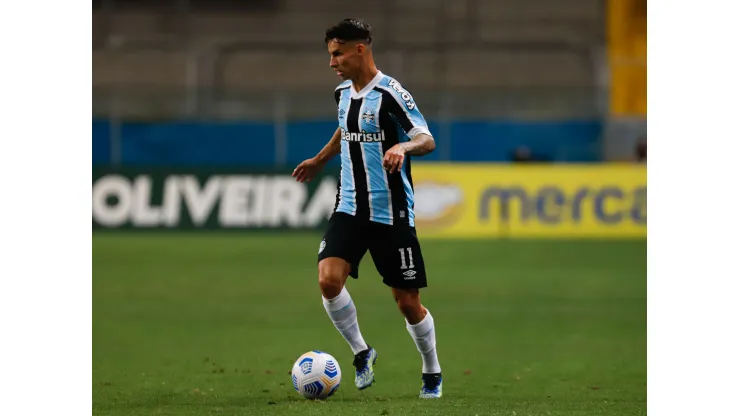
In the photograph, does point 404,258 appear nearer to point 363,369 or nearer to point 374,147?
point 374,147

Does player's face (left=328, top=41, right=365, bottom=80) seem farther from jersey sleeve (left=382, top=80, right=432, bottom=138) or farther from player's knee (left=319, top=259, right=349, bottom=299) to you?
player's knee (left=319, top=259, right=349, bottom=299)

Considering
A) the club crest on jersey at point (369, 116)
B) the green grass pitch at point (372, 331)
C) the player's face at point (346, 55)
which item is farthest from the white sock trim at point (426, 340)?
the player's face at point (346, 55)

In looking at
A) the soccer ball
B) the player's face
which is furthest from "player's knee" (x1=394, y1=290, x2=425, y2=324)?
the player's face

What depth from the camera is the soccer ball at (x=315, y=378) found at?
640 centimetres

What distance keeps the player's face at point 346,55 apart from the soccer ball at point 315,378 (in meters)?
1.57

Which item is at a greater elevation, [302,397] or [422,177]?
[422,177]

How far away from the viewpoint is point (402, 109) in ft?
20.3

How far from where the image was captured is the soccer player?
6184 mm

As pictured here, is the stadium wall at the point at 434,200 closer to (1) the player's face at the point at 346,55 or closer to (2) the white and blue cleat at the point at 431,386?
(2) the white and blue cleat at the point at 431,386
